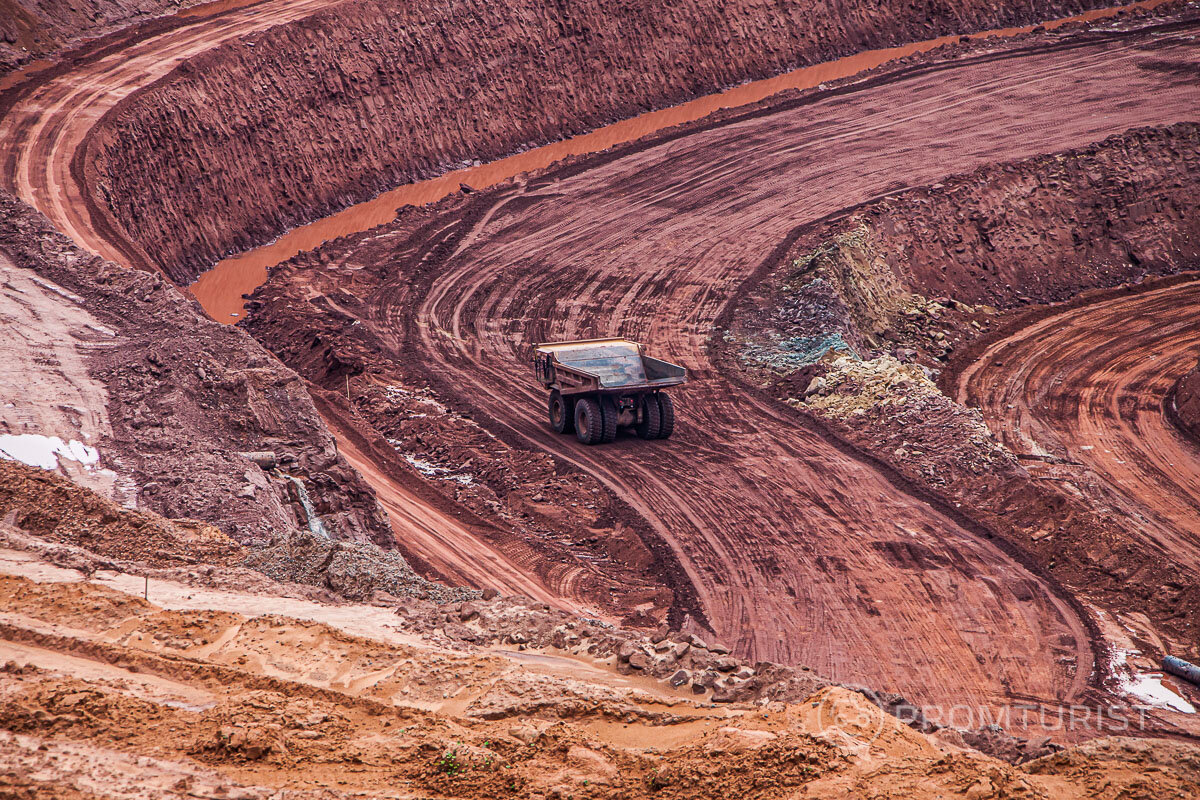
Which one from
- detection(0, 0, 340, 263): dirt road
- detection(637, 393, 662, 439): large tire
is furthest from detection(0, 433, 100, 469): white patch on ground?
detection(0, 0, 340, 263): dirt road

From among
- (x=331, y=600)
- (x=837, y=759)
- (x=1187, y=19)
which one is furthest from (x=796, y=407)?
(x=1187, y=19)

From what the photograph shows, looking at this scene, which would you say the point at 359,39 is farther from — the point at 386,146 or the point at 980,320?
the point at 980,320

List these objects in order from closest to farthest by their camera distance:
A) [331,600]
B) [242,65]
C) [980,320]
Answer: [331,600], [980,320], [242,65]

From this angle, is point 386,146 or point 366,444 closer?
point 366,444

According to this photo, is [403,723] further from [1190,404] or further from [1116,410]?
[1190,404]

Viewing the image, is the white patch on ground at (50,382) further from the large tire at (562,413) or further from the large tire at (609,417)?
the large tire at (609,417)

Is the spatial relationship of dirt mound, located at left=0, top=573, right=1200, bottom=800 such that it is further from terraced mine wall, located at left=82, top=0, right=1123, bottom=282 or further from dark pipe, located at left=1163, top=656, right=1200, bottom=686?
terraced mine wall, located at left=82, top=0, right=1123, bottom=282
